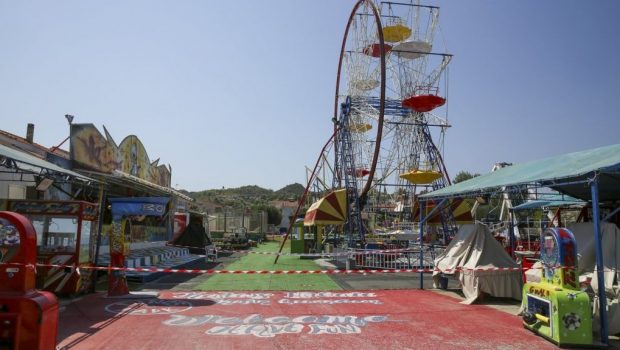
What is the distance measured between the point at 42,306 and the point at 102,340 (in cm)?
230

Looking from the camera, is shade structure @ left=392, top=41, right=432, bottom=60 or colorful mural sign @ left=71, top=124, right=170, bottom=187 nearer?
colorful mural sign @ left=71, top=124, right=170, bottom=187

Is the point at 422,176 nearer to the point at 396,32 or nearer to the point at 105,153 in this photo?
the point at 396,32

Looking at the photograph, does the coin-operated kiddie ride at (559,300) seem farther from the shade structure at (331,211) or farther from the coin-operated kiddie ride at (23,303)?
the shade structure at (331,211)

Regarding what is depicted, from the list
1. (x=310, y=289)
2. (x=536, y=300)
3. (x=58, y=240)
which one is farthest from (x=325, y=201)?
(x=536, y=300)

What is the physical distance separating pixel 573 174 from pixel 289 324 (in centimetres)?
543

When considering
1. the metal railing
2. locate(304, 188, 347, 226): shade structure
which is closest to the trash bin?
the metal railing

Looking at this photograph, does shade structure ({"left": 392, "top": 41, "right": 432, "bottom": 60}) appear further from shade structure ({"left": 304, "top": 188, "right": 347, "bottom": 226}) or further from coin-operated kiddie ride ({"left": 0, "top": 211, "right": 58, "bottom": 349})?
coin-operated kiddie ride ({"left": 0, "top": 211, "right": 58, "bottom": 349})

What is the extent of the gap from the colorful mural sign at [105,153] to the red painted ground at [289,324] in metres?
8.57

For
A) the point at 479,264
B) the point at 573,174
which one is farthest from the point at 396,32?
the point at 573,174

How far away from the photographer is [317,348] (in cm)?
663

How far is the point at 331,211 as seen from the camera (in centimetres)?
2105

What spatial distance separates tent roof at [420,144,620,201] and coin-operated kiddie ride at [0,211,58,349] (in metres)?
7.78

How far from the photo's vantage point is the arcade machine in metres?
11.0

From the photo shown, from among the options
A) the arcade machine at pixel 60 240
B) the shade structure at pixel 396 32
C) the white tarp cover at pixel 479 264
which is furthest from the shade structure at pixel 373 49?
the arcade machine at pixel 60 240
